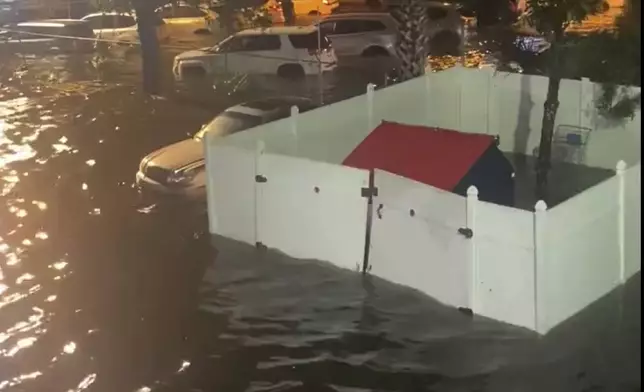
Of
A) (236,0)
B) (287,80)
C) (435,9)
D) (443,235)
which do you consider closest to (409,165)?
(443,235)

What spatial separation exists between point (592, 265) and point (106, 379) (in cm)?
478

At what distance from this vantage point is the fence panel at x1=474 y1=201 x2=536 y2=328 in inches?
315

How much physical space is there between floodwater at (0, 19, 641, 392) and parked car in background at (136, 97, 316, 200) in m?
0.29

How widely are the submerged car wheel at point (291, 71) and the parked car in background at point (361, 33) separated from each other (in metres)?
2.29

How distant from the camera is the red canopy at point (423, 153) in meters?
10.1

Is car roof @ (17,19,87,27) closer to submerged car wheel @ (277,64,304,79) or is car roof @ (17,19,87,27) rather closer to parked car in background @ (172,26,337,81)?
parked car in background @ (172,26,337,81)

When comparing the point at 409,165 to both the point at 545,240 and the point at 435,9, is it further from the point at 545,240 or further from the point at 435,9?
the point at 435,9

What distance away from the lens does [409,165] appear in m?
10.3

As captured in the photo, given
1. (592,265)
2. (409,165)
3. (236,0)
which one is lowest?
(592,265)

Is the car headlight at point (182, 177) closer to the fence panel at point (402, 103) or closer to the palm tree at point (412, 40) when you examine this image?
the fence panel at point (402, 103)

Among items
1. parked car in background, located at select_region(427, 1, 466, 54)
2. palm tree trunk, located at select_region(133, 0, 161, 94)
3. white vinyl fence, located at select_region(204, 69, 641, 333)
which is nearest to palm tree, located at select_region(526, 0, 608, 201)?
white vinyl fence, located at select_region(204, 69, 641, 333)

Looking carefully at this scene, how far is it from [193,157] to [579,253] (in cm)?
615

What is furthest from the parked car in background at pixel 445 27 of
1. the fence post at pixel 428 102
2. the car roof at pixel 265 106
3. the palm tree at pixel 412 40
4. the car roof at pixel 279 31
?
the car roof at pixel 265 106

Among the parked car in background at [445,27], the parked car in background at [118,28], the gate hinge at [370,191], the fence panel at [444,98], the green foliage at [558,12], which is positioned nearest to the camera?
Result: the gate hinge at [370,191]
